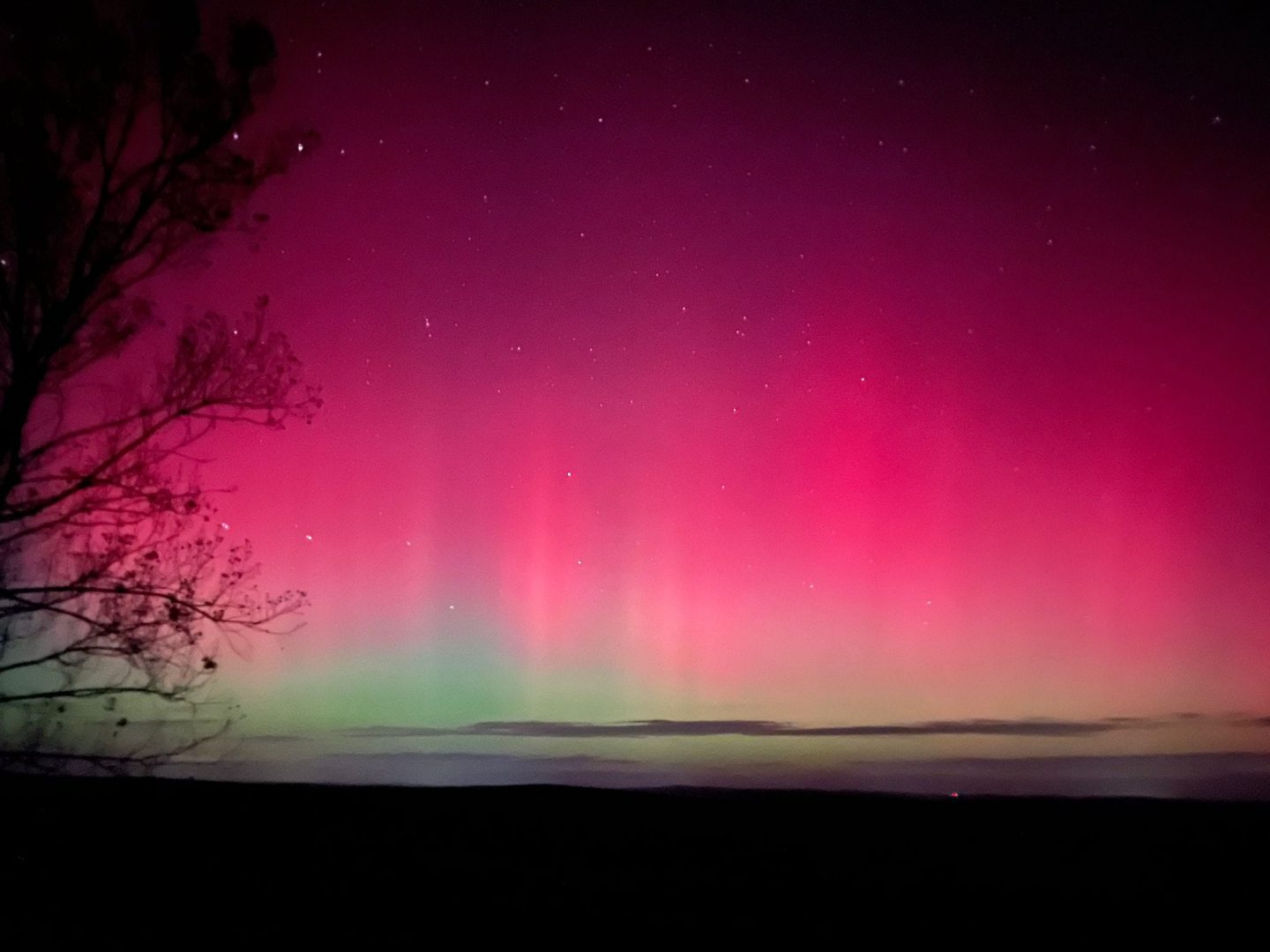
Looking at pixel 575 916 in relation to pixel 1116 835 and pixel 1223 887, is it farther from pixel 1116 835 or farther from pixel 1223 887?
pixel 1116 835

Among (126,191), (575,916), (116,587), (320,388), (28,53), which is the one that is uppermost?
(28,53)

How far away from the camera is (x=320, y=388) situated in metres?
9.51

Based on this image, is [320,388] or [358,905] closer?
[358,905]

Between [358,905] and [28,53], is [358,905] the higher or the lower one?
the lower one

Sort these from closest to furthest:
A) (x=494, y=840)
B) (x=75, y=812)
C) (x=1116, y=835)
Answer: 1. (x=75, y=812)
2. (x=494, y=840)
3. (x=1116, y=835)

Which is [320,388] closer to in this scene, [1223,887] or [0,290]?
[0,290]

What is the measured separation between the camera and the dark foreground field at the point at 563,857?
8.52 meters

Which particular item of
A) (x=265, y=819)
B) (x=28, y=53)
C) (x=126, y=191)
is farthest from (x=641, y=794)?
(x=28, y=53)

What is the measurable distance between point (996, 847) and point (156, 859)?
7.26 meters

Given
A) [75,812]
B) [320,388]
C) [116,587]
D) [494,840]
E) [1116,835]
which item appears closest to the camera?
[116,587]

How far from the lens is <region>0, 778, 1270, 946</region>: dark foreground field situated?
8.52m

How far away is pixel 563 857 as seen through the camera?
10398 mm

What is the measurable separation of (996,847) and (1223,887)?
2.23 m

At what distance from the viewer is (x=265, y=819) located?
11531 millimetres
